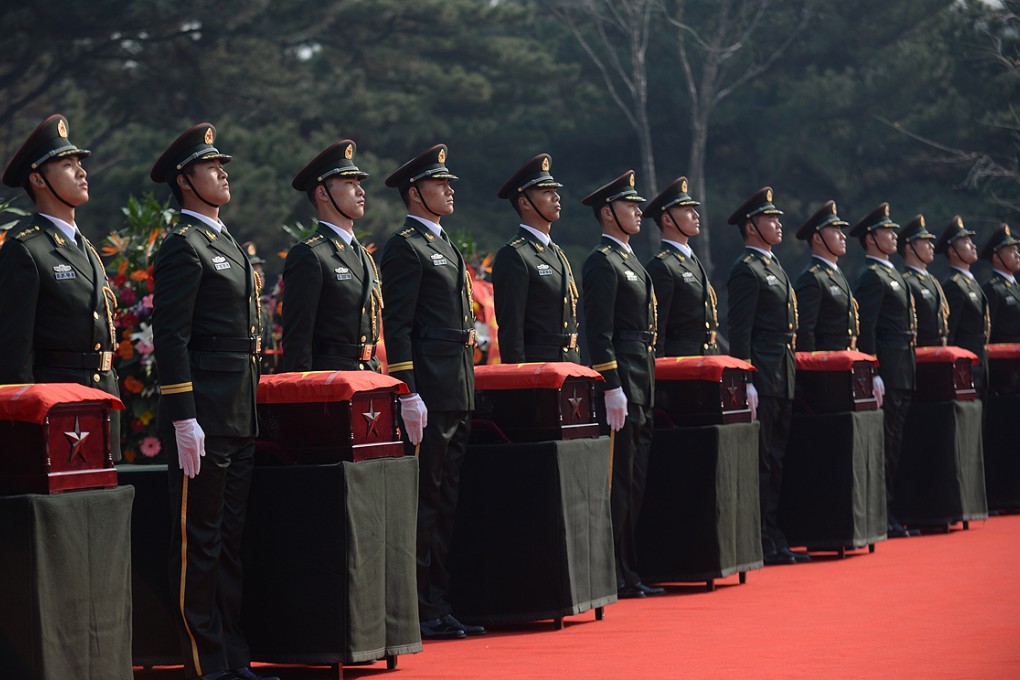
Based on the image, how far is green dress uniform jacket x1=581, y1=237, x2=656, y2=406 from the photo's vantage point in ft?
29.0

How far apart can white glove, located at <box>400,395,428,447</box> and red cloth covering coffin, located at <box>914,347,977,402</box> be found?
235 inches

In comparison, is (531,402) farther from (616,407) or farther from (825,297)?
(825,297)

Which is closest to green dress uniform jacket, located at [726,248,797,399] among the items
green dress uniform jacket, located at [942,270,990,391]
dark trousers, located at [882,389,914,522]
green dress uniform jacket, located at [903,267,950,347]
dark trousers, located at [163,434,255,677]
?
dark trousers, located at [882,389,914,522]

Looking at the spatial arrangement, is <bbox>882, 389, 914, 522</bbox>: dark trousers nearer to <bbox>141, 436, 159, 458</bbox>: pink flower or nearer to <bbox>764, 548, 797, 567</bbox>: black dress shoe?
<bbox>764, 548, 797, 567</bbox>: black dress shoe

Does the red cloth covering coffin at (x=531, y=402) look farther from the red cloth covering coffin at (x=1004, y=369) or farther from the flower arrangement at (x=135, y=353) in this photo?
the red cloth covering coffin at (x=1004, y=369)

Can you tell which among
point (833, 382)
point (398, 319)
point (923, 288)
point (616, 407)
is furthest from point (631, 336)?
point (923, 288)

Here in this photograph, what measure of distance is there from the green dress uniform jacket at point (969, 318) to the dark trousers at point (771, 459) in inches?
140

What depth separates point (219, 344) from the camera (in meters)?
6.27

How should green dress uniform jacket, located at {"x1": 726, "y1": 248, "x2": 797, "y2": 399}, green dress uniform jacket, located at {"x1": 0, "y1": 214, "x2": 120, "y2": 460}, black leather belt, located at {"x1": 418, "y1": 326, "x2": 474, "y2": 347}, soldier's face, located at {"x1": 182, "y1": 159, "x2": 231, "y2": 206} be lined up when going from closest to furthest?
green dress uniform jacket, located at {"x1": 0, "y1": 214, "x2": 120, "y2": 460} → soldier's face, located at {"x1": 182, "y1": 159, "x2": 231, "y2": 206} → black leather belt, located at {"x1": 418, "y1": 326, "x2": 474, "y2": 347} → green dress uniform jacket, located at {"x1": 726, "y1": 248, "x2": 797, "y2": 399}

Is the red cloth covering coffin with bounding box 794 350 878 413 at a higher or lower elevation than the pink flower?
higher

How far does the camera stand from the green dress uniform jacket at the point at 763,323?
1039cm

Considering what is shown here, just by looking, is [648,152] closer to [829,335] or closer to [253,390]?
[829,335]

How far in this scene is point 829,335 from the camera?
11430 mm

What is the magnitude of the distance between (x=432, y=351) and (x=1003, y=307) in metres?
8.08
